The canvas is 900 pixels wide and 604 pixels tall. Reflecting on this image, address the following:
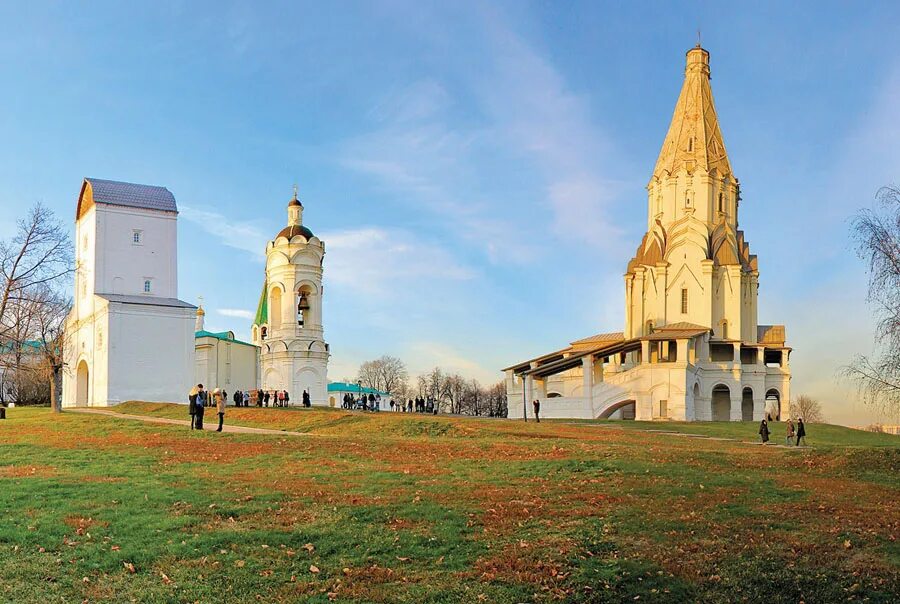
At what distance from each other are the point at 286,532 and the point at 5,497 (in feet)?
19.0

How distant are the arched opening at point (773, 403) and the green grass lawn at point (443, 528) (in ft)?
158

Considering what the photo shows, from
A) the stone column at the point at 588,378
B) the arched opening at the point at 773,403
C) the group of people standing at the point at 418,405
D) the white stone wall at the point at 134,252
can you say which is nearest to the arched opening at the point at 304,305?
the group of people standing at the point at 418,405

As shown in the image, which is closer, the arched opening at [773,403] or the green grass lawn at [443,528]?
the green grass lawn at [443,528]

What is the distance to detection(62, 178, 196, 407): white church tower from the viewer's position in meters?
49.6

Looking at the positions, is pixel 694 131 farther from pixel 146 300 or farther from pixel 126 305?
pixel 126 305

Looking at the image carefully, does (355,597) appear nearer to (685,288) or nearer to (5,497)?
(5,497)

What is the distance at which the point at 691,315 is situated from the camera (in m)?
70.1

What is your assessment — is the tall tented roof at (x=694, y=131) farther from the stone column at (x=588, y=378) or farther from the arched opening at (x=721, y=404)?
the stone column at (x=588, y=378)

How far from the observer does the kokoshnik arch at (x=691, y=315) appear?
62375 millimetres

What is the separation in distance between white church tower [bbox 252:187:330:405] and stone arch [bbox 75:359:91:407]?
50.5 ft

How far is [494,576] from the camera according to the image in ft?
36.4

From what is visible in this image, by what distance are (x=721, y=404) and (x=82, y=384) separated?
148ft

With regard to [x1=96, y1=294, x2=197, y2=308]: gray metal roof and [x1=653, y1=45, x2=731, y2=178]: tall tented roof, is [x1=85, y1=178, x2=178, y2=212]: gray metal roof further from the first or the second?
[x1=653, y1=45, x2=731, y2=178]: tall tented roof

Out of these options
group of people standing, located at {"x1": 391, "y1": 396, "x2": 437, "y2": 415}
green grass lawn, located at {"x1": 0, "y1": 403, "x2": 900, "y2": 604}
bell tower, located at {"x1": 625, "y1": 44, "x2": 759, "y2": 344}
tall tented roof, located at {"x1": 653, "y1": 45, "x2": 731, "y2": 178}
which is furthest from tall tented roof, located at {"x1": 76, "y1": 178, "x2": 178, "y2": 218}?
tall tented roof, located at {"x1": 653, "y1": 45, "x2": 731, "y2": 178}
